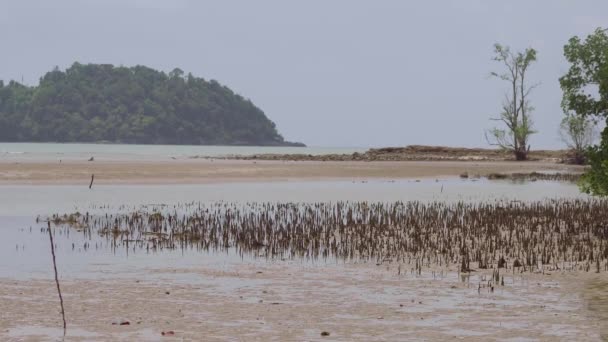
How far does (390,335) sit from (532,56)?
5561 centimetres

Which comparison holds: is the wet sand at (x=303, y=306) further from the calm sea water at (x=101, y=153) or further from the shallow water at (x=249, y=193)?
the calm sea water at (x=101, y=153)

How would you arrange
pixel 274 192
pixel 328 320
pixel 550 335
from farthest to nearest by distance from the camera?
1. pixel 274 192
2. pixel 328 320
3. pixel 550 335

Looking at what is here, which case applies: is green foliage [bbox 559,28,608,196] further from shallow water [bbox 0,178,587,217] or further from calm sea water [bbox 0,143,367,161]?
calm sea water [bbox 0,143,367,161]

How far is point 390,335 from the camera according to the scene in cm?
833

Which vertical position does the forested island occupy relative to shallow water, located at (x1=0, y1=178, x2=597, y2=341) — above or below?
above

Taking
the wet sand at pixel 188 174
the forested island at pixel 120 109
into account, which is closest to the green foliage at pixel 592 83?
the wet sand at pixel 188 174

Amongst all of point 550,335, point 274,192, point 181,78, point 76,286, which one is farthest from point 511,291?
point 181,78

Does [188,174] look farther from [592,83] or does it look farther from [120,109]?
[120,109]

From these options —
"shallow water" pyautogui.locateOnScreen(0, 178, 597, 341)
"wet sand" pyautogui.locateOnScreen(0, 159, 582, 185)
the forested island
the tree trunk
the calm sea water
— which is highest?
the forested island

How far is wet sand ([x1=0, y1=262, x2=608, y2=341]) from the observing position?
8.41 metres

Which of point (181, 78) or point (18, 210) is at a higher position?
point (181, 78)

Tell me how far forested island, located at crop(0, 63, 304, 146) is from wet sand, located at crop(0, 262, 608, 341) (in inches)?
6340

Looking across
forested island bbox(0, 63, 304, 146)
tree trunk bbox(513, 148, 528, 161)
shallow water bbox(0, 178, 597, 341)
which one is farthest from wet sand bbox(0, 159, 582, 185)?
forested island bbox(0, 63, 304, 146)

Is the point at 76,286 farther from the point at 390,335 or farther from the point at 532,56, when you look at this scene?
the point at 532,56
